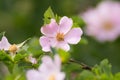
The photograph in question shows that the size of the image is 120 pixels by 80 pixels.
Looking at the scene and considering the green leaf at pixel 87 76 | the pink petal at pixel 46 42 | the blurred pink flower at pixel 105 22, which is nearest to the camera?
the green leaf at pixel 87 76

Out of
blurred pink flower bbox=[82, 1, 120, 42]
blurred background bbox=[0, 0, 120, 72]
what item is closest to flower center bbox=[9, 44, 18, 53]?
blurred pink flower bbox=[82, 1, 120, 42]

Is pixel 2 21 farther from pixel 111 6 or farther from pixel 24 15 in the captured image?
pixel 111 6

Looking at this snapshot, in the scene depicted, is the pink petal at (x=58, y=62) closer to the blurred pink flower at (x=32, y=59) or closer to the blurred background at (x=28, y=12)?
the blurred pink flower at (x=32, y=59)

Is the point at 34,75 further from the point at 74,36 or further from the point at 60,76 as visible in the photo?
the point at 74,36

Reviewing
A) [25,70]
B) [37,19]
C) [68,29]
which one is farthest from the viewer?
[37,19]

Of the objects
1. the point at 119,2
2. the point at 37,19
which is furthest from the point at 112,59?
the point at 37,19

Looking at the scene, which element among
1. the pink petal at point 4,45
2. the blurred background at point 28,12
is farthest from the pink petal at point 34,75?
the blurred background at point 28,12

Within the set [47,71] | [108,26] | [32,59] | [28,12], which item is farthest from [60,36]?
[28,12]
